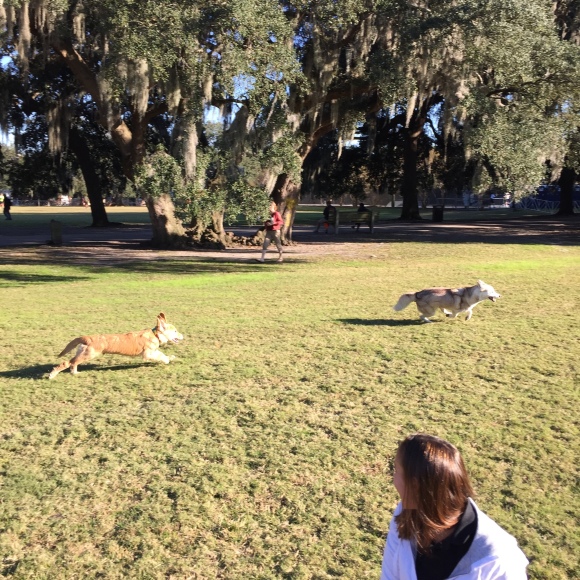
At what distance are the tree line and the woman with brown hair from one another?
473 inches

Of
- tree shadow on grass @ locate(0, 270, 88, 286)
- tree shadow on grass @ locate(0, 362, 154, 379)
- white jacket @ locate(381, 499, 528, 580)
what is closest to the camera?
white jacket @ locate(381, 499, 528, 580)

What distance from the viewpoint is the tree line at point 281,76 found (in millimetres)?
13906

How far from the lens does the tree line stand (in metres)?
13.9

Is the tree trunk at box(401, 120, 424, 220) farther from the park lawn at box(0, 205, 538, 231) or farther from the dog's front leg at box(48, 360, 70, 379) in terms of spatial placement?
the dog's front leg at box(48, 360, 70, 379)

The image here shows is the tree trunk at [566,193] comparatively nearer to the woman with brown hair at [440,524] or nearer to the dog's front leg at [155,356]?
the dog's front leg at [155,356]

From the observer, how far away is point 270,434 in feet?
17.0

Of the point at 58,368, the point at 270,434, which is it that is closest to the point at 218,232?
the point at 58,368

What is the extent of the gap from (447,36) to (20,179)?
23043 mm

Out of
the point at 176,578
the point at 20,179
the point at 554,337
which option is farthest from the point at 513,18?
the point at 20,179

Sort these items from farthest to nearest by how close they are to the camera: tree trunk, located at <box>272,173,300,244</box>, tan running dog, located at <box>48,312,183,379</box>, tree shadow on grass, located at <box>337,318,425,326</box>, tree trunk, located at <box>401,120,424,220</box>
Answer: tree trunk, located at <box>401,120,424,220</box> < tree trunk, located at <box>272,173,300,244</box> < tree shadow on grass, located at <box>337,318,425,326</box> < tan running dog, located at <box>48,312,183,379</box>

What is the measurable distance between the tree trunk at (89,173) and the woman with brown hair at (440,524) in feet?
94.7

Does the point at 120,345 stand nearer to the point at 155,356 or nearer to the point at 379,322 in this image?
the point at 155,356

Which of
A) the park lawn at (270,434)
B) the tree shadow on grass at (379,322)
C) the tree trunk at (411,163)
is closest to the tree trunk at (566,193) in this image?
the tree trunk at (411,163)

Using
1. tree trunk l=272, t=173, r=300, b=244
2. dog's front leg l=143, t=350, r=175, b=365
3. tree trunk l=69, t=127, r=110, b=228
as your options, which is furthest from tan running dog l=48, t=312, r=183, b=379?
tree trunk l=69, t=127, r=110, b=228
